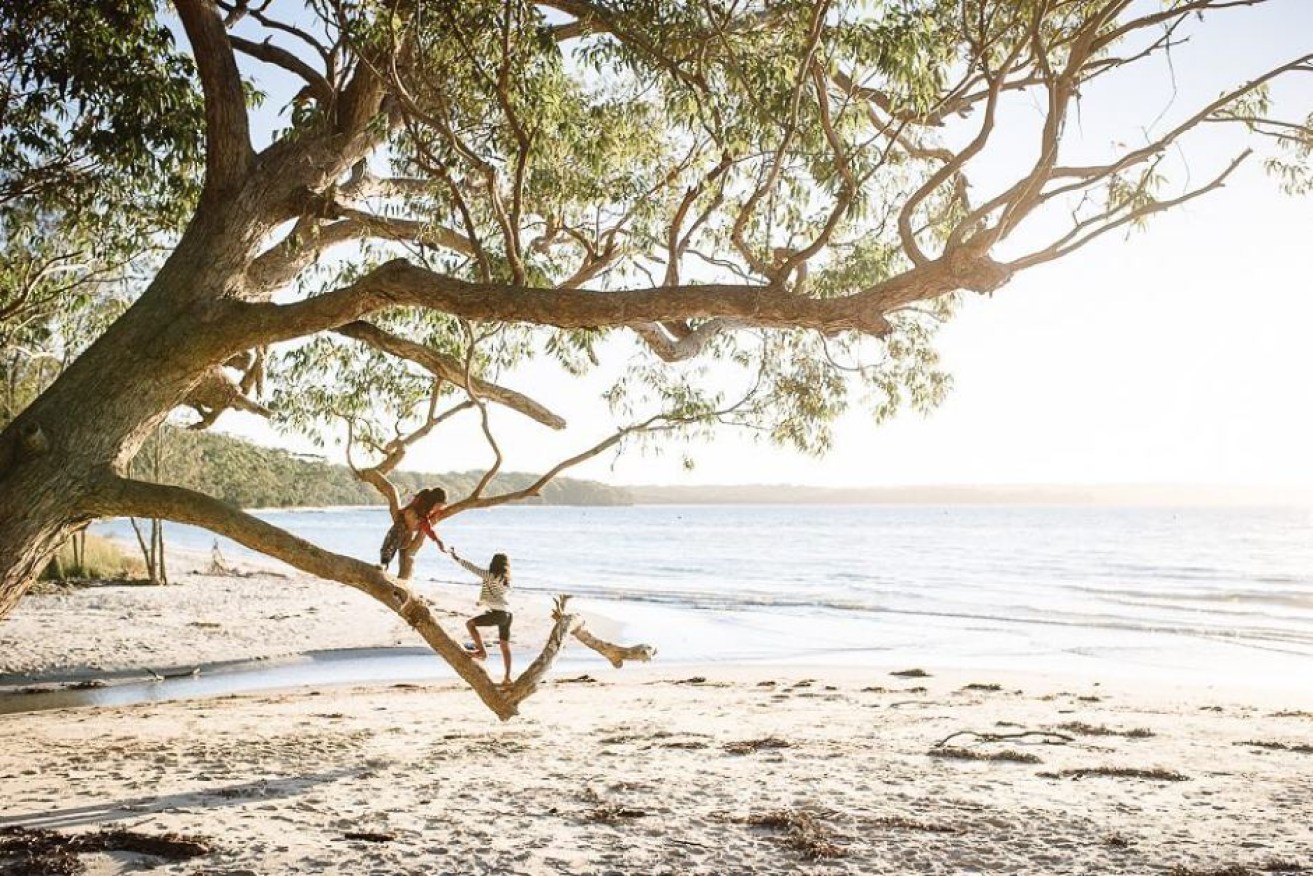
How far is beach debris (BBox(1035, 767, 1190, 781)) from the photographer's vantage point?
27.0ft

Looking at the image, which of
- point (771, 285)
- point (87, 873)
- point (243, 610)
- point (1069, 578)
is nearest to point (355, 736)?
point (87, 873)

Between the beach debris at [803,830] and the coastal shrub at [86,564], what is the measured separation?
2242 centimetres

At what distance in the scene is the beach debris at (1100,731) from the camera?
10455mm

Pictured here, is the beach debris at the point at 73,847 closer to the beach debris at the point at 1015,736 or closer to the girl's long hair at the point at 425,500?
the girl's long hair at the point at 425,500

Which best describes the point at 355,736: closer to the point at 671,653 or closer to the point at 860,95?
the point at 860,95

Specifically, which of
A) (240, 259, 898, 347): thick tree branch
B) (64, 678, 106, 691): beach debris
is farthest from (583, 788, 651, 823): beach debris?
(64, 678, 106, 691): beach debris

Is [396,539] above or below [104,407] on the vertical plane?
below

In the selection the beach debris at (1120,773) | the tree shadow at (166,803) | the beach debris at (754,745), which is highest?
the tree shadow at (166,803)

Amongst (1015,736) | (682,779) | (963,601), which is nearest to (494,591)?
(682,779)

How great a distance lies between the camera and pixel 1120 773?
8.38 meters

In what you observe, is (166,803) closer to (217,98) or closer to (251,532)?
(251,532)

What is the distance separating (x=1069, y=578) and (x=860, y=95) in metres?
33.7

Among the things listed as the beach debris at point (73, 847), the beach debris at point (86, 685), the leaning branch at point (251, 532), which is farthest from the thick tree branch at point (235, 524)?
the beach debris at point (86, 685)

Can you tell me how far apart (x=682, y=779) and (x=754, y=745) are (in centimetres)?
161
